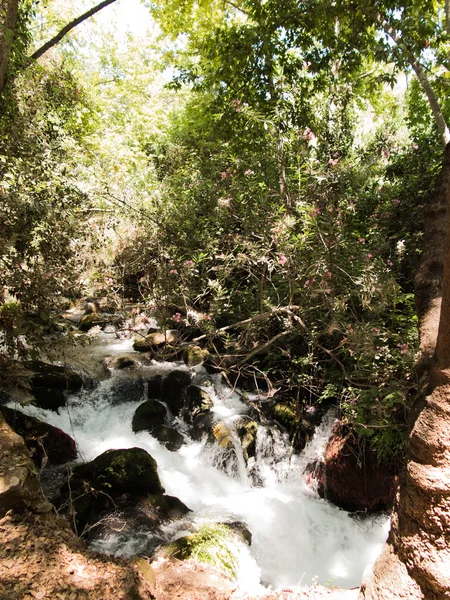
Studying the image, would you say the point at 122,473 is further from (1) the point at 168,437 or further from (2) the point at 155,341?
(2) the point at 155,341

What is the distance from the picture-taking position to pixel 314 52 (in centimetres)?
443

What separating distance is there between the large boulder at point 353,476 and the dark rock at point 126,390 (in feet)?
11.8

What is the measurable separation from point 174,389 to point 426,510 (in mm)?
5898

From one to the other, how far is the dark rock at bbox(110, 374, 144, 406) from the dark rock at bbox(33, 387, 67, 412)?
0.92 metres

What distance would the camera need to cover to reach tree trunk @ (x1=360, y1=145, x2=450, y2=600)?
4.70ft

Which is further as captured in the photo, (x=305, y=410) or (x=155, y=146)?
(x=155, y=146)

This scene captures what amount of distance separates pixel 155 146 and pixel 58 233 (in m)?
10.0

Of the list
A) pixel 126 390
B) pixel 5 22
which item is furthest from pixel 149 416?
pixel 5 22

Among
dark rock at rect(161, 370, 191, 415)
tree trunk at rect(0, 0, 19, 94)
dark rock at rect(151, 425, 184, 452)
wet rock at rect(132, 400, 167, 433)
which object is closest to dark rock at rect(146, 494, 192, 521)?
dark rock at rect(151, 425, 184, 452)

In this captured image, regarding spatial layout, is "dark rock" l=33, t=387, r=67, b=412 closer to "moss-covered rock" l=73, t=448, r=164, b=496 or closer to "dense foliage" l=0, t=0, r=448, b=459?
"dense foliage" l=0, t=0, r=448, b=459

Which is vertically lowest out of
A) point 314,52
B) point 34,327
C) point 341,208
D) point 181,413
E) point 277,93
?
point 181,413

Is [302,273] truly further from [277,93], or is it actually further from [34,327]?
[34,327]

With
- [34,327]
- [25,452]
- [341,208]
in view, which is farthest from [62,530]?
[341,208]

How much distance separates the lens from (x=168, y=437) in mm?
6172
